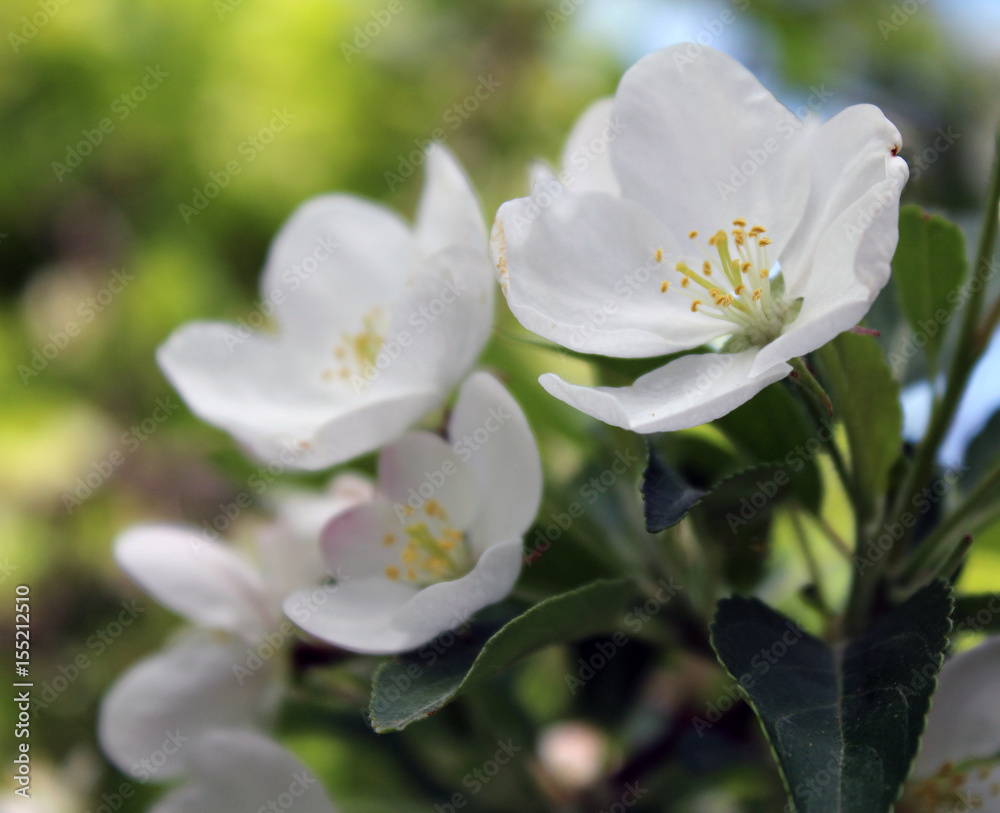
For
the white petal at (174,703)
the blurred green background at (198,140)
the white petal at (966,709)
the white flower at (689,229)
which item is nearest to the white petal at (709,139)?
the white flower at (689,229)

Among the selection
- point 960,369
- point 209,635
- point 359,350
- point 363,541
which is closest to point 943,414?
point 960,369

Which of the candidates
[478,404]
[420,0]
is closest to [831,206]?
[478,404]

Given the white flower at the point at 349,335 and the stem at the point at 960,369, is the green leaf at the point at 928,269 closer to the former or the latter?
the stem at the point at 960,369

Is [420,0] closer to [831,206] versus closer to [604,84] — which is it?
[604,84]

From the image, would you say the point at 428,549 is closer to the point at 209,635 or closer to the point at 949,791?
the point at 209,635

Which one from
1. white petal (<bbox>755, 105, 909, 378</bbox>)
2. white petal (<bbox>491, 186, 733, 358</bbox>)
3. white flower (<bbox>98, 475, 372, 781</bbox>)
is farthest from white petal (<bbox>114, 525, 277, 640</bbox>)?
white petal (<bbox>755, 105, 909, 378</bbox>)
